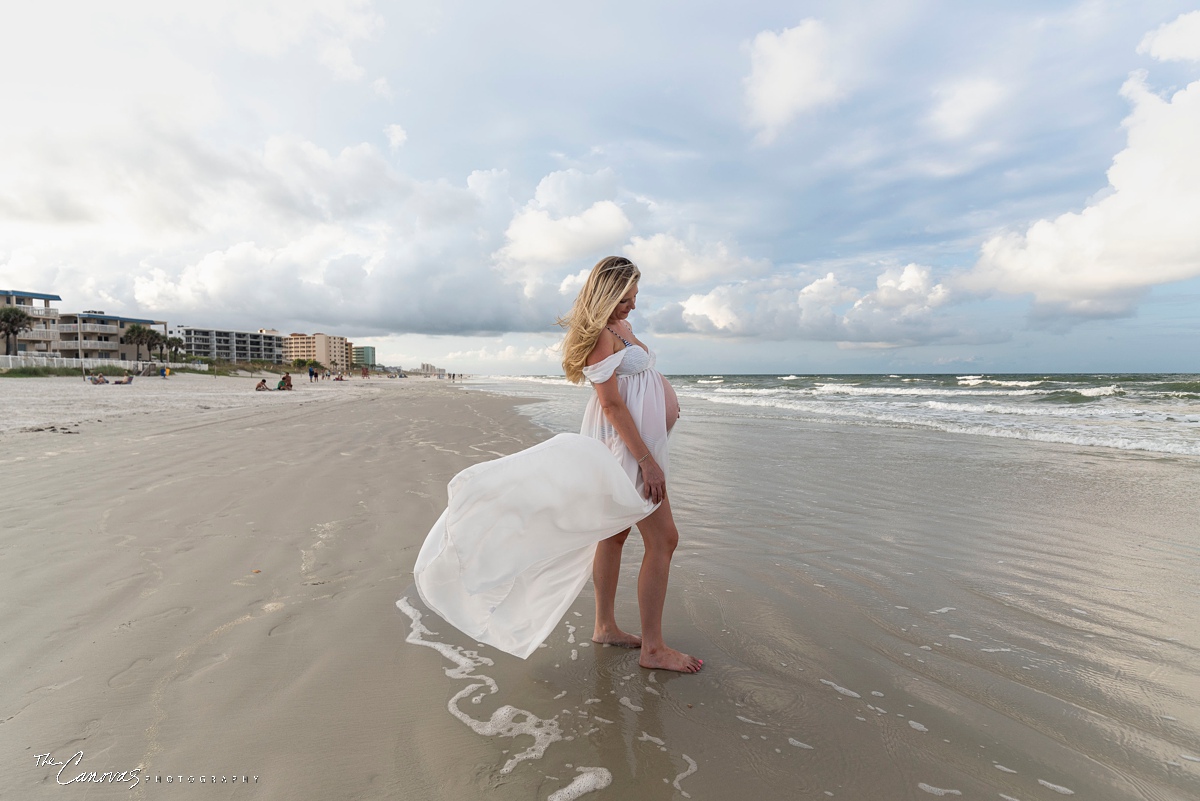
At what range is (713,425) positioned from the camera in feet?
48.5

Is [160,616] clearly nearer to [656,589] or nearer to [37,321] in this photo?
[656,589]

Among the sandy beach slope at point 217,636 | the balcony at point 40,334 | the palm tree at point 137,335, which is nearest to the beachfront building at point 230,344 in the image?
the palm tree at point 137,335

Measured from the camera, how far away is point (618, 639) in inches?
119

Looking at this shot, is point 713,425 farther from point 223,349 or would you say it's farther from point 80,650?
point 223,349

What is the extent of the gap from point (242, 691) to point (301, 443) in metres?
7.83

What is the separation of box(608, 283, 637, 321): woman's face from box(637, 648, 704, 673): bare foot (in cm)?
166

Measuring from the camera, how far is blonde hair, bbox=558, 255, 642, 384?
2.67 metres

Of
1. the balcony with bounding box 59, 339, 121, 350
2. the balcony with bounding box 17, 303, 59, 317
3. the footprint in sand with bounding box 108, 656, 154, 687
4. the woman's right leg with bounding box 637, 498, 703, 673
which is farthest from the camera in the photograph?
the balcony with bounding box 59, 339, 121, 350

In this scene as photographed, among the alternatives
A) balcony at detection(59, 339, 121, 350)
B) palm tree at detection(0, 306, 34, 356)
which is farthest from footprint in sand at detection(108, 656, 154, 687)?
balcony at detection(59, 339, 121, 350)

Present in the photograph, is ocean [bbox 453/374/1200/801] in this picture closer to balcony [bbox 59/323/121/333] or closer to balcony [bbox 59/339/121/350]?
balcony [bbox 59/339/121/350]

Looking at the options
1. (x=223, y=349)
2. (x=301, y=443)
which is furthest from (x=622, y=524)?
(x=223, y=349)

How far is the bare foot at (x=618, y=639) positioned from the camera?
3.01 m

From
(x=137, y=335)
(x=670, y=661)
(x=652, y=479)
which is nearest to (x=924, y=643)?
(x=670, y=661)

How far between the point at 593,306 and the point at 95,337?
320ft
